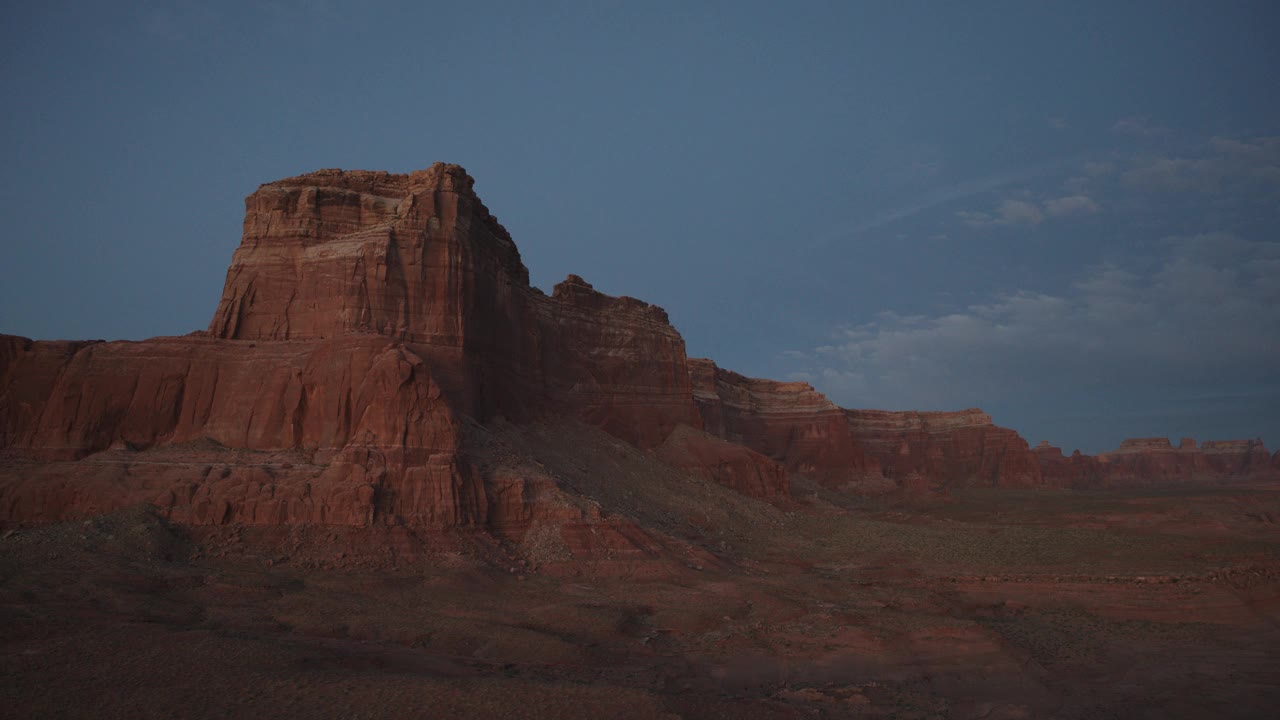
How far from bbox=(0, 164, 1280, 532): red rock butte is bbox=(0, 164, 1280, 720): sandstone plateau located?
0.36ft

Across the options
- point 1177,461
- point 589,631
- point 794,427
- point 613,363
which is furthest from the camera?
point 1177,461

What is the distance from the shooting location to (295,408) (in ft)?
80.9

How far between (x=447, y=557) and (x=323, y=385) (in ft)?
25.5

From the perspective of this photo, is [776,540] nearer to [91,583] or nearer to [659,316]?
[659,316]

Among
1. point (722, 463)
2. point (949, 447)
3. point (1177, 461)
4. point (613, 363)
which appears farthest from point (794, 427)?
point (1177, 461)

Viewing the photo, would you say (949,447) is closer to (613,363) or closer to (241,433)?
(613,363)

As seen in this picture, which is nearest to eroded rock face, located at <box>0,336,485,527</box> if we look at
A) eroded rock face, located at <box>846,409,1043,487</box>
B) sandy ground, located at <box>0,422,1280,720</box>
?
sandy ground, located at <box>0,422,1280,720</box>

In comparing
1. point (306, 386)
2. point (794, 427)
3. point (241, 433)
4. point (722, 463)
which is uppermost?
point (794, 427)

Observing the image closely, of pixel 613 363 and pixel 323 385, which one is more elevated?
pixel 613 363

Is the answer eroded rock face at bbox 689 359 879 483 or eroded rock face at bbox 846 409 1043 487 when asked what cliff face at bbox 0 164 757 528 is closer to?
eroded rock face at bbox 689 359 879 483

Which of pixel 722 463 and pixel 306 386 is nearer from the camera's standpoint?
pixel 306 386

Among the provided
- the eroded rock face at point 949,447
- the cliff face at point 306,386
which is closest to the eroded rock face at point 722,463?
the cliff face at point 306,386

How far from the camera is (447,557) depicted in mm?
21406

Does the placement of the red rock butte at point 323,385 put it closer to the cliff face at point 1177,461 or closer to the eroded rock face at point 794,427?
the eroded rock face at point 794,427
